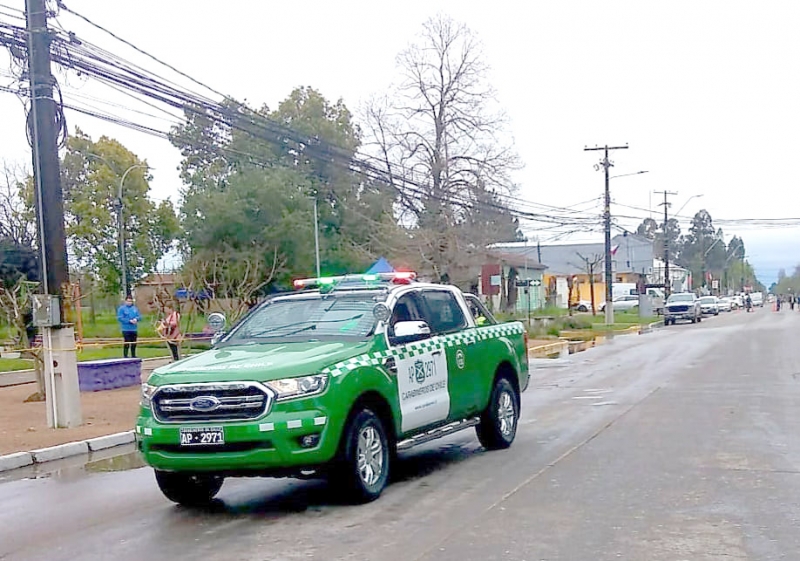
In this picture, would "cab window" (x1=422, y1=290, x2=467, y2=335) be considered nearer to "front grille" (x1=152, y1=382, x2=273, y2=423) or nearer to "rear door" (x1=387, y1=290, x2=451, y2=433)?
"rear door" (x1=387, y1=290, x2=451, y2=433)

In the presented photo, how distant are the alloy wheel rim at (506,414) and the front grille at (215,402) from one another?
4034 millimetres

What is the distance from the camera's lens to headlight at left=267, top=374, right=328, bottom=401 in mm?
7801

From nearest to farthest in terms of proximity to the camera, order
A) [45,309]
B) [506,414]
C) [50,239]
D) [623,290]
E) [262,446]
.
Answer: [262,446] < [506,414] < [45,309] < [50,239] < [623,290]

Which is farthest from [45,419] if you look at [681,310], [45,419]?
[681,310]

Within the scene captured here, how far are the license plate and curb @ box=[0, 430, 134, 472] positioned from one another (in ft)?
15.3

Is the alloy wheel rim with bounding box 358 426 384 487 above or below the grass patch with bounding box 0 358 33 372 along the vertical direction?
above

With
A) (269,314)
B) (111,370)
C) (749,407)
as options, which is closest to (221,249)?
(111,370)

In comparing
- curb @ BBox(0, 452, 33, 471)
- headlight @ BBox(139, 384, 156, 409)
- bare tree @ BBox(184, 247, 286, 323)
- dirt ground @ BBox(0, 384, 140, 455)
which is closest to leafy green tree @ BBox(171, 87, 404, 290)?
bare tree @ BBox(184, 247, 286, 323)

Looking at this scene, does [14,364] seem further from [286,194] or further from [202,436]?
[202,436]

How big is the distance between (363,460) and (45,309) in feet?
23.3

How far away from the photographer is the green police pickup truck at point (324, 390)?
25.6 ft

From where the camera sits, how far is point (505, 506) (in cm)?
811

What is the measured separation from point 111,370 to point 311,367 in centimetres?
1232

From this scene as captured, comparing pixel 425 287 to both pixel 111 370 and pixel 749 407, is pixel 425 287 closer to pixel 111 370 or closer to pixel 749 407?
pixel 749 407
